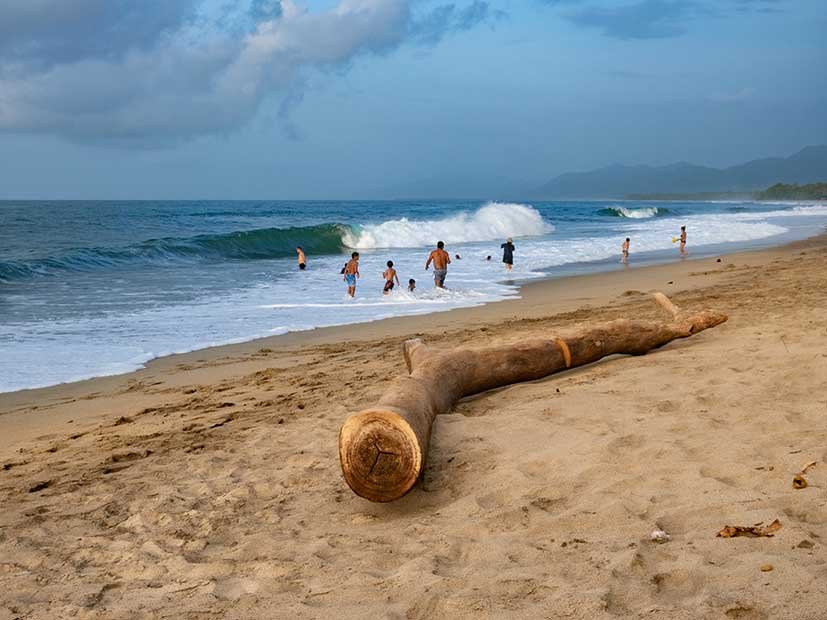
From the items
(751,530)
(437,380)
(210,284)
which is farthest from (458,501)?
(210,284)

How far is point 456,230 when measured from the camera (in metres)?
41.0

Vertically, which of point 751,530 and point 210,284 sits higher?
point 751,530

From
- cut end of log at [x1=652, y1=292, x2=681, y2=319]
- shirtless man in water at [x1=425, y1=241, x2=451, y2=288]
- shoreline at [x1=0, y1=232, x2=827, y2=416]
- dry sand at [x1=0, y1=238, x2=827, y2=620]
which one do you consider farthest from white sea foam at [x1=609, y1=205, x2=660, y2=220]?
dry sand at [x1=0, y1=238, x2=827, y2=620]

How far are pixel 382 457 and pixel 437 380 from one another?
1.57m

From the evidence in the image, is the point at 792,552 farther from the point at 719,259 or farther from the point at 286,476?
the point at 719,259

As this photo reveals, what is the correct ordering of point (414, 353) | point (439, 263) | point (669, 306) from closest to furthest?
point (414, 353) → point (669, 306) → point (439, 263)

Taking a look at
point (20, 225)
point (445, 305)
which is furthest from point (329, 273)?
point (20, 225)

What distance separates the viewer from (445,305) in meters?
14.3

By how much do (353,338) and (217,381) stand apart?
2991 mm

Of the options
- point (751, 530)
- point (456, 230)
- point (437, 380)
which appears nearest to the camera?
point (751, 530)

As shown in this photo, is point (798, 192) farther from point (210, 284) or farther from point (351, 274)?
point (351, 274)

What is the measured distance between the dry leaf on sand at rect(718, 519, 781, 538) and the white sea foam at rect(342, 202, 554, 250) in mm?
33582

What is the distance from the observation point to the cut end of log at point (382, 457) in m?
3.93

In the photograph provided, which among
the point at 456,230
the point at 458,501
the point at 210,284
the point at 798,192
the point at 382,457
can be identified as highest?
the point at 798,192
